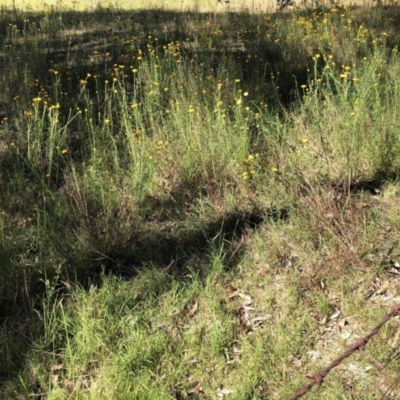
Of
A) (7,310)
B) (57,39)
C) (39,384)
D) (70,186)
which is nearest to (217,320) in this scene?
(39,384)

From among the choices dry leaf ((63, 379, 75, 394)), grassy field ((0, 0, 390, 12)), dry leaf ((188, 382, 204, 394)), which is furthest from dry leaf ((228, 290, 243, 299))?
grassy field ((0, 0, 390, 12))

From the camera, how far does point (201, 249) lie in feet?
11.6

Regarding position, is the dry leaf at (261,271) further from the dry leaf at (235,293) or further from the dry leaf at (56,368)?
the dry leaf at (56,368)

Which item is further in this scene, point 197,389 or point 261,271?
point 261,271

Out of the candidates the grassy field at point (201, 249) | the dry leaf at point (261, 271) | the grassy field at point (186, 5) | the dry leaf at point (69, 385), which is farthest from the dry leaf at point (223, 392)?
the grassy field at point (186, 5)

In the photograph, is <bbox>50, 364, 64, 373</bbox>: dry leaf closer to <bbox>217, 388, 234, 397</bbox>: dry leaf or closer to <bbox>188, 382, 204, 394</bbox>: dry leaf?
<bbox>188, 382, 204, 394</bbox>: dry leaf

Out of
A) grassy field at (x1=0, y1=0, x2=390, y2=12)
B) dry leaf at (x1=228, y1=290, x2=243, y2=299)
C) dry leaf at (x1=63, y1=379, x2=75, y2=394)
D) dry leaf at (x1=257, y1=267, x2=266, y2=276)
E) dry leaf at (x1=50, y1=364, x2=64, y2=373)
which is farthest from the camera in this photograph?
grassy field at (x1=0, y1=0, x2=390, y2=12)

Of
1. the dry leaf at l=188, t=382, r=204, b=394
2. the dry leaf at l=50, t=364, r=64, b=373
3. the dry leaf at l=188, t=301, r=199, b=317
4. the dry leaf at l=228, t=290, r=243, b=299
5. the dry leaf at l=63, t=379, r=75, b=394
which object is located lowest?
the dry leaf at l=188, t=382, r=204, b=394

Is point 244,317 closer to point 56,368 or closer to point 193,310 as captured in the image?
point 193,310

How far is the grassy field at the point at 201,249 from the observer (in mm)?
2676

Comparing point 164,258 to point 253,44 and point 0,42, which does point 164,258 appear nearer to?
point 253,44

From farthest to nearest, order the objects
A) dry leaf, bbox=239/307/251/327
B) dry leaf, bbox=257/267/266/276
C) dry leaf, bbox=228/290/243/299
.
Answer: dry leaf, bbox=257/267/266/276, dry leaf, bbox=228/290/243/299, dry leaf, bbox=239/307/251/327

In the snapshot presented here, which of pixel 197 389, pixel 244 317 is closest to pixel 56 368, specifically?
pixel 197 389

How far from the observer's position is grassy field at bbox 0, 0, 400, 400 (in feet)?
8.78
